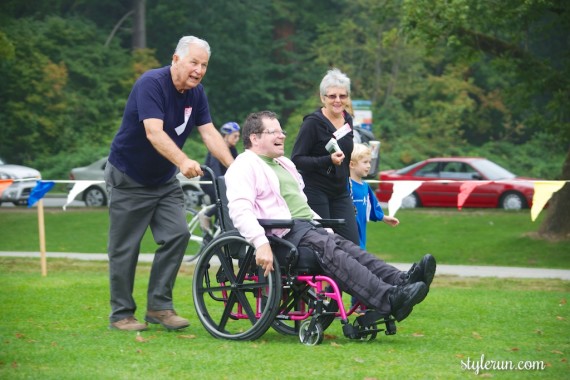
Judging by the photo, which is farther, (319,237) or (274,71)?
(274,71)

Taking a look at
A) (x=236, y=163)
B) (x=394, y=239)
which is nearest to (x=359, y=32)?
(x=394, y=239)

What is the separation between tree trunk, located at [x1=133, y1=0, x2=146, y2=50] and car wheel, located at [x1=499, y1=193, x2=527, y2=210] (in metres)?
23.2

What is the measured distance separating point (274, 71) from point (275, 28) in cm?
199

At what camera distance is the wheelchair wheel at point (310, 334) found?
22.6ft

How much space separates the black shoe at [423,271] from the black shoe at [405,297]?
8 cm

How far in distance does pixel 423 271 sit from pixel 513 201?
62.1 feet

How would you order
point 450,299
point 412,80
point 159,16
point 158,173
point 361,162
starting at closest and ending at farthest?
1. point 158,173
2. point 361,162
3. point 450,299
4. point 412,80
5. point 159,16

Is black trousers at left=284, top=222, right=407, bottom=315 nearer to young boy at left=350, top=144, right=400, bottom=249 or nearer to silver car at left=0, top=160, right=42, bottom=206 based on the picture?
young boy at left=350, top=144, right=400, bottom=249

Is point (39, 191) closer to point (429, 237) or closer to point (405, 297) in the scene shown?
point (405, 297)

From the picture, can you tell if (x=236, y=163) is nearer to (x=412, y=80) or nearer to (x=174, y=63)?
(x=174, y=63)

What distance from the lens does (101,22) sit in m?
47.6

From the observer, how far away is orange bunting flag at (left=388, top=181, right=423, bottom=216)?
12648 mm

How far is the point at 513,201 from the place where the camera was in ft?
82.5

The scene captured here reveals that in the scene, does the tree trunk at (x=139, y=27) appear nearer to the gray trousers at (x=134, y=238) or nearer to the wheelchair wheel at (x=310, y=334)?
the gray trousers at (x=134, y=238)
